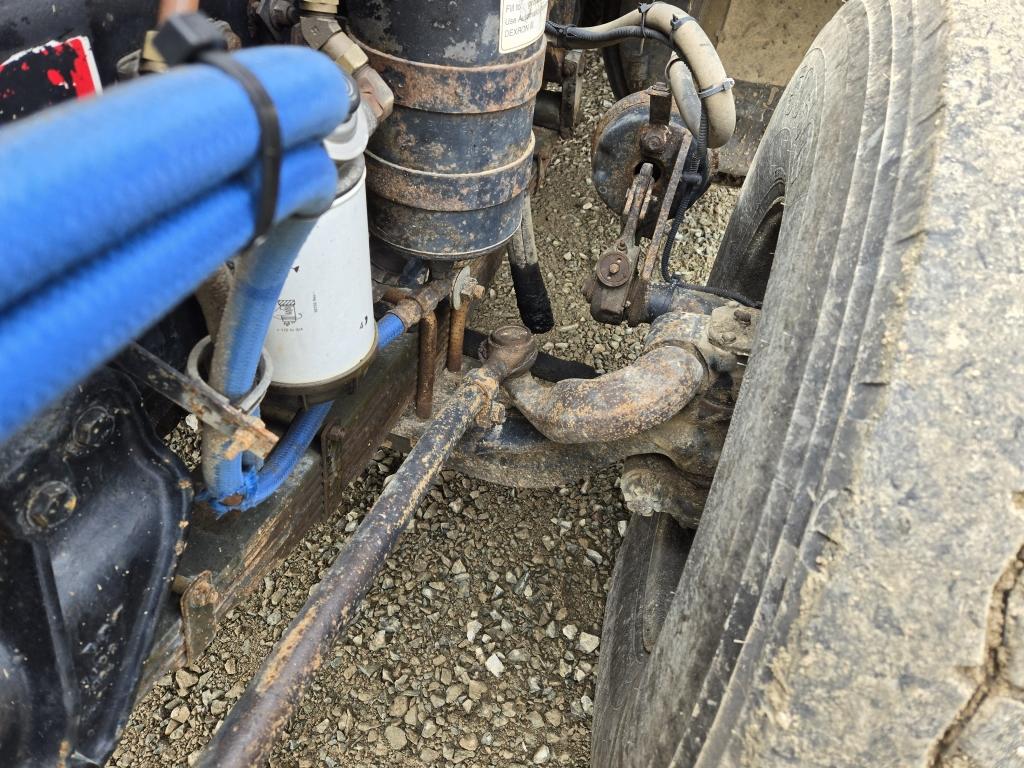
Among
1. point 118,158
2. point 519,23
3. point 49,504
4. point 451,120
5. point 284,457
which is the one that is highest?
point 118,158

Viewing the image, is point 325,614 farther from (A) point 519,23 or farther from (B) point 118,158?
(A) point 519,23

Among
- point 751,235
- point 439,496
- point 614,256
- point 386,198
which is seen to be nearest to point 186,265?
point 386,198

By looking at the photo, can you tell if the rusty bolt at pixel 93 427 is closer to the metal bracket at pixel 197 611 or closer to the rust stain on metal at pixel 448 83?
the metal bracket at pixel 197 611

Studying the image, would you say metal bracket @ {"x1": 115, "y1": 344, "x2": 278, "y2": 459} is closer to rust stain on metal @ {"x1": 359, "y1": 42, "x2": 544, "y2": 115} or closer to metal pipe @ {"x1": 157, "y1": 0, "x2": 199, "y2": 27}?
metal pipe @ {"x1": 157, "y1": 0, "x2": 199, "y2": 27}

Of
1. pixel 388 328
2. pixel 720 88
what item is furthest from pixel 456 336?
pixel 720 88

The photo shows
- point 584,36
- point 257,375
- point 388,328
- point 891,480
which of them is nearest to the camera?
point 891,480

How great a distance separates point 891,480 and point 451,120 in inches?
29.8

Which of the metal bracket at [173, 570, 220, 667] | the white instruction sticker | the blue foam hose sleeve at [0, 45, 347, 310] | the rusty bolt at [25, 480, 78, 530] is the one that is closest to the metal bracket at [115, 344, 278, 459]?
the rusty bolt at [25, 480, 78, 530]

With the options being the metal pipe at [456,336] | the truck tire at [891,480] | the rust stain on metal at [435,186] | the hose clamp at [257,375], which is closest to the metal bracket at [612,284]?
the metal pipe at [456,336]

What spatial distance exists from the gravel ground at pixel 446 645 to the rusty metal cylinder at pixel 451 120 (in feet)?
2.79

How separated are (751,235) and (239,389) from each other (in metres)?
1.15

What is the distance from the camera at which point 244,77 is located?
47 cm

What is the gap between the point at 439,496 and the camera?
6.51 ft

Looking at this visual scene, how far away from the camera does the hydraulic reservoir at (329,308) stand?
0.96 metres
